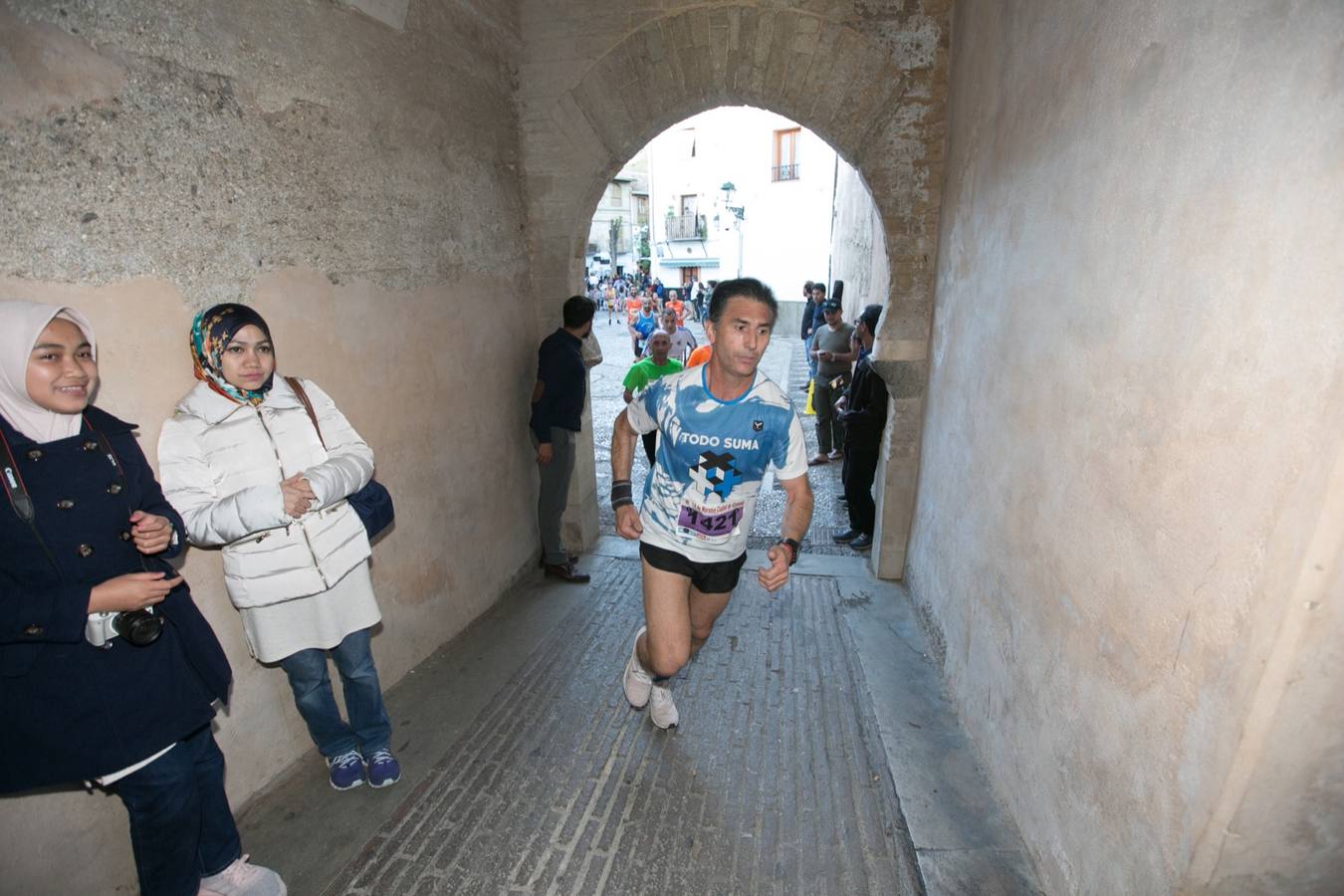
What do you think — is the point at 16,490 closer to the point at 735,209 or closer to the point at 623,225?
the point at 735,209

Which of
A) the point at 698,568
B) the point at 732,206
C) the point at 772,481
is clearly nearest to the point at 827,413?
the point at 772,481

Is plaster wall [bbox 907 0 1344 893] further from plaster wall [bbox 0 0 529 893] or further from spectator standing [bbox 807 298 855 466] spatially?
spectator standing [bbox 807 298 855 466]

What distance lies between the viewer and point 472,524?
4.07 metres

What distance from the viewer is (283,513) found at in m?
2.23

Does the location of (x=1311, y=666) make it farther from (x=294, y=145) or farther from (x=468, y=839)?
(x=294, y=145)

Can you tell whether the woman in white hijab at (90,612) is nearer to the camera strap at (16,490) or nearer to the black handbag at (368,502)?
the camera strap at (16,490)

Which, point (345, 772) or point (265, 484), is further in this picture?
point (345, 772)

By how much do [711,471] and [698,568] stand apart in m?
0.45

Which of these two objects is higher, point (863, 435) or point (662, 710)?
point (863, 435)

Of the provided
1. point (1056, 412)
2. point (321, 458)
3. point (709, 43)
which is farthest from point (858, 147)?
point (321, 458)

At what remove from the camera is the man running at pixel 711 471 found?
2559mm

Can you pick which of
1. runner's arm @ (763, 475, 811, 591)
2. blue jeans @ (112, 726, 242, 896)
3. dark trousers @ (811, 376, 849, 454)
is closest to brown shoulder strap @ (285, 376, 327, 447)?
blue jeans @ (112, 726, 242, 896)

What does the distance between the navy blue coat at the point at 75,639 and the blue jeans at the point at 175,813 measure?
118mm

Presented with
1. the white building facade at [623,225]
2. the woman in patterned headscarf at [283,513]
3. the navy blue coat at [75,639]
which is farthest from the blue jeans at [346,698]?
the white building facade at [623,225]
